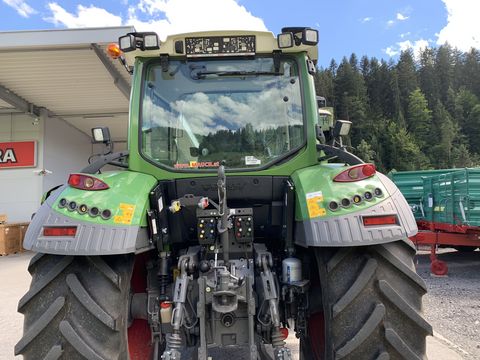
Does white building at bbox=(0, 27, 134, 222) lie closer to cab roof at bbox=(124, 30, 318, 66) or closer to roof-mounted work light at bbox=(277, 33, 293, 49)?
cab roof at bbox=(124, 30, 318, 66)

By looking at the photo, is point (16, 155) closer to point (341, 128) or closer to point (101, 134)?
point (101, 134)

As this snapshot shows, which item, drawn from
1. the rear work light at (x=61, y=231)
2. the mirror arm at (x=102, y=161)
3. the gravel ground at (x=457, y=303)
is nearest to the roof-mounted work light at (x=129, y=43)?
the mirror arm at (x=102, y=161)

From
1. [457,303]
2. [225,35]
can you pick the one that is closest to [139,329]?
[225,35]

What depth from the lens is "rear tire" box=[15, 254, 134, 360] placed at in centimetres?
216

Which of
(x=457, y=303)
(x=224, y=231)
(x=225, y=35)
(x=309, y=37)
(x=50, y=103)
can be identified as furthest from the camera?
(x=50, y=103)

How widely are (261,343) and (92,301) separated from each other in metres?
1.11

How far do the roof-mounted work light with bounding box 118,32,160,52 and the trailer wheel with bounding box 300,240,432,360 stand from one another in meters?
1.94

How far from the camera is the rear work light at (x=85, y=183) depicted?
8.30 ft

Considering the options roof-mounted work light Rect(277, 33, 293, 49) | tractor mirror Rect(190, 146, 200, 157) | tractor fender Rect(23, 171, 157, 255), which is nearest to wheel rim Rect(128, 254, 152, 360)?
tractor fender Rect(23, 171, 157, 255)

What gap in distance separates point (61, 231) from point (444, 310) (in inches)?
217

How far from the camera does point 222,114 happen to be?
305cm

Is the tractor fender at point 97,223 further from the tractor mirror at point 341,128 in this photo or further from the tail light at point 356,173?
the tractor mirror at point 341,128

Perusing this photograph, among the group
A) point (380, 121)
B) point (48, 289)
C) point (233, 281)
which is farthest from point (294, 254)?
point (380, 121)

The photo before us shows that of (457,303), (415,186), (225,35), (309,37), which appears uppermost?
(225,35)
